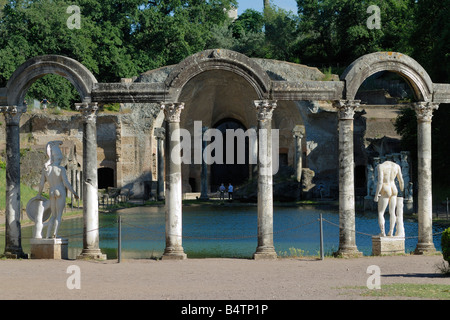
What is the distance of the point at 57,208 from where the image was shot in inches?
674

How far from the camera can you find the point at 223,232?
85.7 ft

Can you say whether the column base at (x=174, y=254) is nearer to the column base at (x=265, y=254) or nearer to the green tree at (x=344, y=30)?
the column base at (x=265, y=254)

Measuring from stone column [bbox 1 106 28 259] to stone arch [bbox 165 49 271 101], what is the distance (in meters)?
3.76

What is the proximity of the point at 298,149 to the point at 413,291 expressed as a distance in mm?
37793

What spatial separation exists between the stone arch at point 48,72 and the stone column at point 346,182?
5.90 meters

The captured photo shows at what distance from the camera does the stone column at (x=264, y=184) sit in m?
17.0

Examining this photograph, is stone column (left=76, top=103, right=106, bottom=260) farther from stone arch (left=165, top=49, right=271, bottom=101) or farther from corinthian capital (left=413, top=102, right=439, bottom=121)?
corinthian capital (left=413, top=102, right=439, bottom=121)

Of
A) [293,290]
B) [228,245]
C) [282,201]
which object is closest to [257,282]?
[293,290]

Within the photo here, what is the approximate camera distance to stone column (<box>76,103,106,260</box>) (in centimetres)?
1700

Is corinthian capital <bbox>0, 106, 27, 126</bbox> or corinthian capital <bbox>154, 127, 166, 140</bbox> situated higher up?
corinthian capital <bbox>154, 127, 166, 140</bbox>

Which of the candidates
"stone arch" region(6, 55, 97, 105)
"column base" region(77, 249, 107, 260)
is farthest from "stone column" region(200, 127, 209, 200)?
"stone arch" region(6, 55, 97, 105)

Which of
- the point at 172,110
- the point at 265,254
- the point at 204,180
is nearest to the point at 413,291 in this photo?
the point at 265,254
